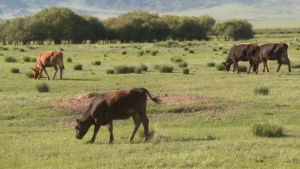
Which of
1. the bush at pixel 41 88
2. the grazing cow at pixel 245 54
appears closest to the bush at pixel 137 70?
the grazing cow at pixel 245 54

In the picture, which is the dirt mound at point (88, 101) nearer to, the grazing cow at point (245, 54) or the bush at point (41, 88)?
the bush at point (41, 88)

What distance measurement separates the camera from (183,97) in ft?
72.0

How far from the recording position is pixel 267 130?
14.6 meters

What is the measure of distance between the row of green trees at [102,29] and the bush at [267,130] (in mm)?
86030

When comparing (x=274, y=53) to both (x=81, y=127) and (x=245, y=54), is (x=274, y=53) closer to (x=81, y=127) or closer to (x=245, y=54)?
(x=245, y=54)

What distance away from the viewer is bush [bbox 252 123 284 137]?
14.6 meters

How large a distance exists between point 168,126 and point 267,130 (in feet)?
14.2

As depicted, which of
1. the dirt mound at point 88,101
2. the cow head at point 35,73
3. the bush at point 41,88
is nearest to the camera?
the dirt mound at point 88,101

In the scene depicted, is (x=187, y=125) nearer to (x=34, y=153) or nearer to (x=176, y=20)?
(x=34, y=153)

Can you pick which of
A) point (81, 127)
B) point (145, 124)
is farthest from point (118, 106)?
point (81, 127)

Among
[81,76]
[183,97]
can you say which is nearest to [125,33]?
[81,76]

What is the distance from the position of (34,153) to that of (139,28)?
98811mm

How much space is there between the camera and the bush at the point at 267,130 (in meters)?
14.6

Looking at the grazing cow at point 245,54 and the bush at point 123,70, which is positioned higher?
the grazing cow at point 245,54
